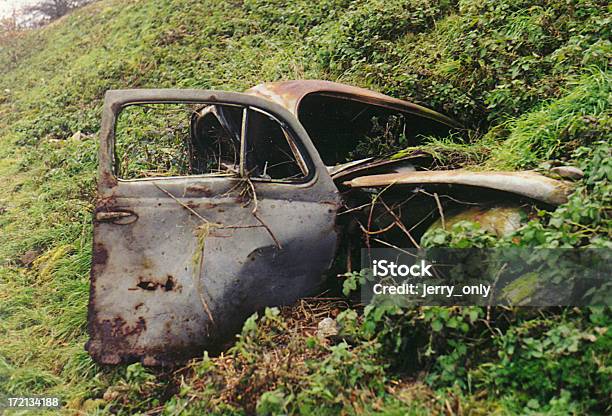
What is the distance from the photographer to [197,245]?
3.39 metres

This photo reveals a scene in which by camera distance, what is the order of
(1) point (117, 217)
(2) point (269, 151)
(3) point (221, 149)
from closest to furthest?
1. (1) point (117, 217)
2. (2) point (269, 151)
3. (3) point (221, 149)

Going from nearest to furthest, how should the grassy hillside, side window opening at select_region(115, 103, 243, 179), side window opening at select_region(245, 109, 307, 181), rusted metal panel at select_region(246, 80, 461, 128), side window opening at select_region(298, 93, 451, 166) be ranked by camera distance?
the grassy hillside
side window opening at select_region(245, 109, 307, 181)
rusted metal panel at select_region(246, 80, 461, 128)
side window opening at select_region(115, 103, 243, 179)
side window opening at select_region(298, 93, 451, 166)

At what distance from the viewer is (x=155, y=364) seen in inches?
130

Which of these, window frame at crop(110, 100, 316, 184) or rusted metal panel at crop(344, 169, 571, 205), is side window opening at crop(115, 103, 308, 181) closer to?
window frame at crop(110, 100, 316, 184)

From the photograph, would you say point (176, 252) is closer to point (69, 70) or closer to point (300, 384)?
point (300, 384)

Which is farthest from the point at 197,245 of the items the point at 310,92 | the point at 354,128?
the point at 354,128

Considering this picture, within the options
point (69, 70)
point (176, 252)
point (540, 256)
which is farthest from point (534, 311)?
point (69, 70)

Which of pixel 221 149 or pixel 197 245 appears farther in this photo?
pixel 221 149

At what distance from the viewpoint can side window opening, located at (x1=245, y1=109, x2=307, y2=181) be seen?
3656 millimetres

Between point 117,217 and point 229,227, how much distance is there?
619mm

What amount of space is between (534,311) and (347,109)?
2305 millimetres

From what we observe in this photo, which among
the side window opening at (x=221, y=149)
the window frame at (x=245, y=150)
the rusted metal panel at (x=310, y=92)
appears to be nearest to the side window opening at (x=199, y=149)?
the side window opening at (x=221, y=149)

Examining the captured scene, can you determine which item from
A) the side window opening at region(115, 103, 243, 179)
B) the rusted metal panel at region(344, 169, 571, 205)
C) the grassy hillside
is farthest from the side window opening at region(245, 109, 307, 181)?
the grassy hillside

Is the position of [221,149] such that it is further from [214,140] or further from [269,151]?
[269,151]
